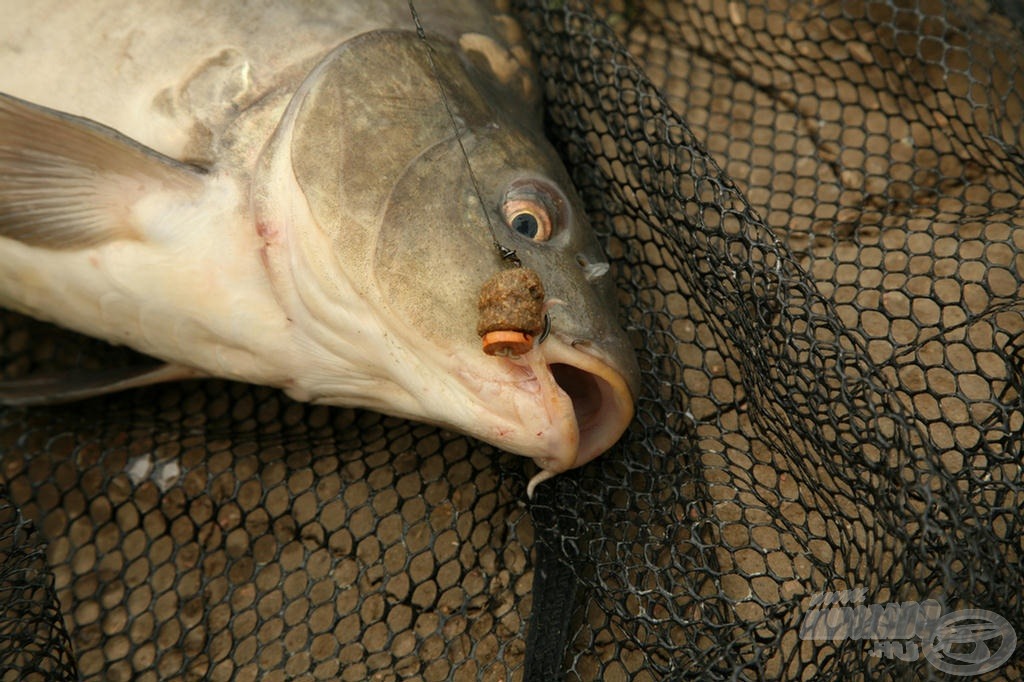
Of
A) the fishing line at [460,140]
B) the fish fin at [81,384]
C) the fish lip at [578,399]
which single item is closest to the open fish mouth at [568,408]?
the fish lip at [578,399]

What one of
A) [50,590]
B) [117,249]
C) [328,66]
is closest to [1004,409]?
[328,66]

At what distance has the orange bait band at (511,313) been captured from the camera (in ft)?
5.91

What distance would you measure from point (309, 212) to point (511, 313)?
1.78 feet

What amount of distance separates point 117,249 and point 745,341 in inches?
58.8

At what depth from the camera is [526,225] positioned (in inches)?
80.9

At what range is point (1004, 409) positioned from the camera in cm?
199

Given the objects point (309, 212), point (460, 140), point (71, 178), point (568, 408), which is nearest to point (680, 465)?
point (568, 408)

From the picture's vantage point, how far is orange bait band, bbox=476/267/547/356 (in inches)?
71.0

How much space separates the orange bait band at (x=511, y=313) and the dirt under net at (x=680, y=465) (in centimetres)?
56

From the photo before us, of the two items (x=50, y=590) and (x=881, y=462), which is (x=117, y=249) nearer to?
(x=50, y=590)

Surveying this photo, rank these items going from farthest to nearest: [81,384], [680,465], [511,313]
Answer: [81,384], [680,465], [511,313]

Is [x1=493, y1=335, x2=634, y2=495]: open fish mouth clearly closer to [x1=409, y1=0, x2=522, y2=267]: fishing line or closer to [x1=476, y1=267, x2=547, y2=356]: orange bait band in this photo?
[x1=476, y1=267, x2=547, y2=356]: orange bait band

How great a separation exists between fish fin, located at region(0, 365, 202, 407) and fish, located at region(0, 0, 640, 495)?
0.12 metres

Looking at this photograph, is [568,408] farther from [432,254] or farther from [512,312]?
[432,254]
